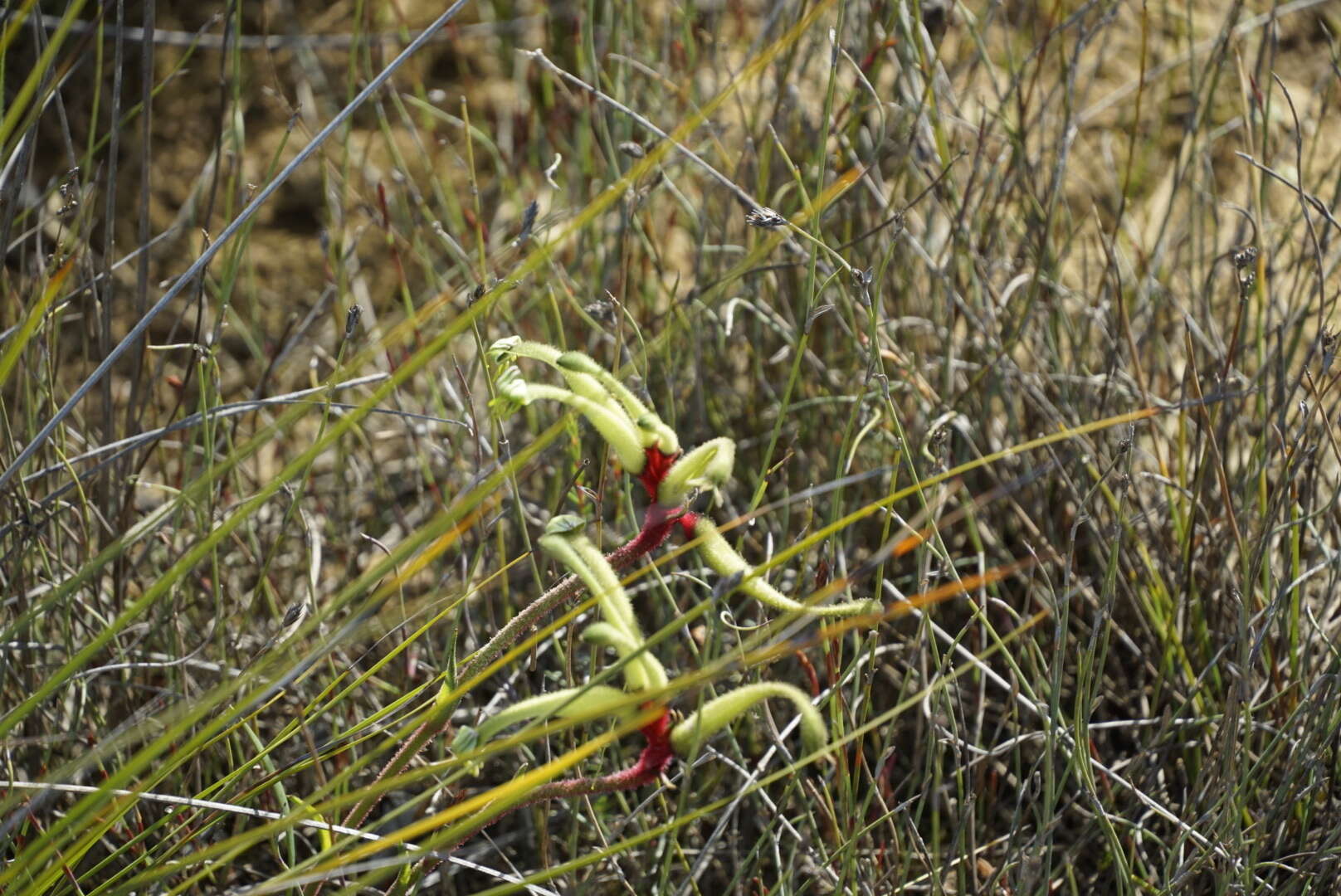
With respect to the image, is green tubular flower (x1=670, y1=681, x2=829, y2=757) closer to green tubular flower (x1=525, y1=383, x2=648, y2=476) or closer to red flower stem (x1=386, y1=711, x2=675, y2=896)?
red flower stem (x1=386, y1=711, x2=675, y2=896)

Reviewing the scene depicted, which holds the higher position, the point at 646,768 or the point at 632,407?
the point at 632,407

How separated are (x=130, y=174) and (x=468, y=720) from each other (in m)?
1.20

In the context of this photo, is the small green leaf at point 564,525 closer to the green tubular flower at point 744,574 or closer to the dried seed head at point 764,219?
the green tubular flower at point 744,574

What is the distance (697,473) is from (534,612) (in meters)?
0.11

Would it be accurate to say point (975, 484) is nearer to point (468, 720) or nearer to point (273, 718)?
point (468, 720)

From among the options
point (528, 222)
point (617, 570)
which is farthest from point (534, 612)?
point (528, 222)

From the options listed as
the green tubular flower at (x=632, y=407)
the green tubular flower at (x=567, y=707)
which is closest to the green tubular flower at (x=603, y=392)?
the green tubular flower at (x=632, y=407)

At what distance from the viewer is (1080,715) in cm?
89

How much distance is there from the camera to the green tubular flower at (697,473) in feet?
1.93

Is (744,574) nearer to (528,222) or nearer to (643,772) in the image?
(643,772)

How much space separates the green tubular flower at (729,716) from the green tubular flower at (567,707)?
0.03 metres

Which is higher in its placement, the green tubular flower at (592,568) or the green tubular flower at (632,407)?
the green tubular flower at (632,407)

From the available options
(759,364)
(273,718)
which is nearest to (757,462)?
(759,364)

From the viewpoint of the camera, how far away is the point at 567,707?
567 mm
